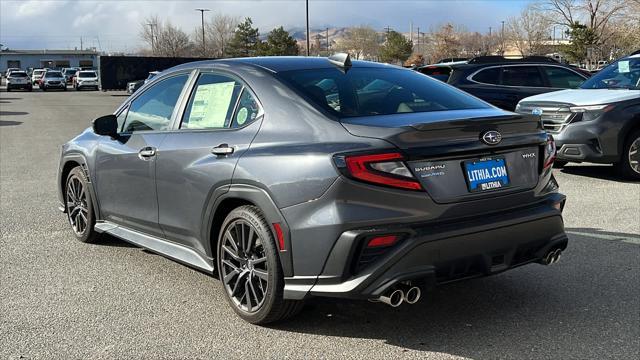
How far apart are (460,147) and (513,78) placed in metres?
9.04

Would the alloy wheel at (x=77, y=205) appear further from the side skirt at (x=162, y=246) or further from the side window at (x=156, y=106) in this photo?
the side window at (x=156, y=106)

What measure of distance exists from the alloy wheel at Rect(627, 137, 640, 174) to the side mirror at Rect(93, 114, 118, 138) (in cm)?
678

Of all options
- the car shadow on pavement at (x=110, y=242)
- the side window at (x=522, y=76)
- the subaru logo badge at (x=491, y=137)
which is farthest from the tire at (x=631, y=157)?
the car shadow on pavement at (x=110, y=242)

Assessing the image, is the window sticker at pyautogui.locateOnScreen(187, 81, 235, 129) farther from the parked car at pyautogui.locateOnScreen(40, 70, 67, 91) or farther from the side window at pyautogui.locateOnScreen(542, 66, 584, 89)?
the parked car at pyautogui.locateOnScreen(40, 70, 67, 91)

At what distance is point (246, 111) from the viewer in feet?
13.0

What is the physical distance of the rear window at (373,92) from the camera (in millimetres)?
3789

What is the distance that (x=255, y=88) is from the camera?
3955 mm

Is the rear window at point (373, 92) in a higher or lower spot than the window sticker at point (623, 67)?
lower

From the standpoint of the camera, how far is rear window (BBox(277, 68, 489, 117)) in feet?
12.4

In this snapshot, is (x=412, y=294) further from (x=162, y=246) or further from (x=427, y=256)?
(x=162, y=246)

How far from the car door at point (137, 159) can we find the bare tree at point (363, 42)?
89.2m

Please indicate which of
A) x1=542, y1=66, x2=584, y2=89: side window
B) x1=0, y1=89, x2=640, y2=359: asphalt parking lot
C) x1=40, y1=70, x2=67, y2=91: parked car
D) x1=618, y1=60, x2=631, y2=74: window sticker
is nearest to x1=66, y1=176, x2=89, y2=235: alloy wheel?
x1=0, y1=89, x2=640, y2=359: asphalt parking lot

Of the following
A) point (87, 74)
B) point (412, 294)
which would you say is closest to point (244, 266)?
point (412, 294)

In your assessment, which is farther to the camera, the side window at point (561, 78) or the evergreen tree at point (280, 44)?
the evergreen tree at point (280, 44)
